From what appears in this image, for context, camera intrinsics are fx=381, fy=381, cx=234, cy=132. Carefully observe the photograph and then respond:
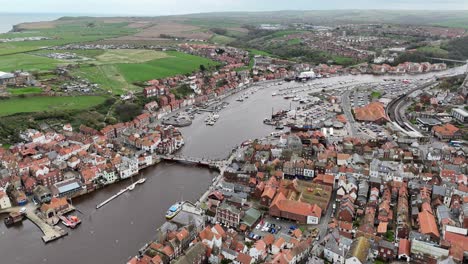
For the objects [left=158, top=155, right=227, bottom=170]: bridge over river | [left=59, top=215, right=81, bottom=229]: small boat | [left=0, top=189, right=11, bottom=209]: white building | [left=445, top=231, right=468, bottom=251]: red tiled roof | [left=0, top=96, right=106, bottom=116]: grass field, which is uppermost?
[left=0, top=96, right=106, bottom=116]: grass field

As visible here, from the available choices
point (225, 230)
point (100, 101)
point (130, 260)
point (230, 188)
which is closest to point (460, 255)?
point (225, 230)

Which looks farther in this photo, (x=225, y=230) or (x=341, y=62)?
(x=341, y=62)

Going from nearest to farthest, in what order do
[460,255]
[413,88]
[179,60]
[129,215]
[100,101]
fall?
[460,255] < [129,215] < [100,101] < [413,88] < [179,60]

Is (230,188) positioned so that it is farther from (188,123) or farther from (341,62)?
(341,62)

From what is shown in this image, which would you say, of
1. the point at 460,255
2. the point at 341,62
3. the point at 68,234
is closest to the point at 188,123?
the point at 68,234

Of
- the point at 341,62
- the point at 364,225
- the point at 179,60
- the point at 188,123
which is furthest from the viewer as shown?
the point at 341,62

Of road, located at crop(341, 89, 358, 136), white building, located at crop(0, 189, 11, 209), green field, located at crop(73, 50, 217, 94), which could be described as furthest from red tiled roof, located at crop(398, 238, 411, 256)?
green field, located at crop(73, 50, 217, 94)

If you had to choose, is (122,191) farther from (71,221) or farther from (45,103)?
(45,103)

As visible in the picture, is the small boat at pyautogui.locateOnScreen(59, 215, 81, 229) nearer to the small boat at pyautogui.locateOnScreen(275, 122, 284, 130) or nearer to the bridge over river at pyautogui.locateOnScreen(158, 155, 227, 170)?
the bridge over river at pyautogui.locateOnScreen(158, 155, 227, 170)
